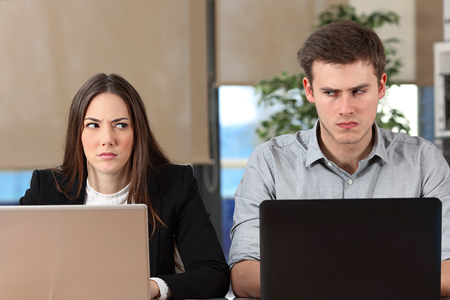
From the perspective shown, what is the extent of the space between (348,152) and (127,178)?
0.78 meters

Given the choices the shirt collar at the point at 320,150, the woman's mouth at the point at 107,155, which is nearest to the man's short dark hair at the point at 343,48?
the shirt collar at the point at 320,150

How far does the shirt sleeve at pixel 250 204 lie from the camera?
148 centimetres

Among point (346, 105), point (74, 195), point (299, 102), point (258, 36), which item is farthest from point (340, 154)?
point (258, 36)

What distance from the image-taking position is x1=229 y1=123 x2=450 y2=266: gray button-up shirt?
159 centimetres

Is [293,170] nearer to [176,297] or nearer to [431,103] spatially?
[176,297]

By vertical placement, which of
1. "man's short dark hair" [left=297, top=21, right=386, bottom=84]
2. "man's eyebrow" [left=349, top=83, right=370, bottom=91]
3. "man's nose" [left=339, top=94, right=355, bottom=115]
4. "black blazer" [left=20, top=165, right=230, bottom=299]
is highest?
"man's short dark hair" [left=297, top=21, right=386, bottom=84]

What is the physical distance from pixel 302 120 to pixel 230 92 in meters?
0.68

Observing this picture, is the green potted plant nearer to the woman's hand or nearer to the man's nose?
the man's nose

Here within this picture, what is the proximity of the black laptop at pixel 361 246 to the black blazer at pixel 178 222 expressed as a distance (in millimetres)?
550

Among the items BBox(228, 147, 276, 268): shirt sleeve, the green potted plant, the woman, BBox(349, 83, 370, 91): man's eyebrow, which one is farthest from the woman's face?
the green potted plant

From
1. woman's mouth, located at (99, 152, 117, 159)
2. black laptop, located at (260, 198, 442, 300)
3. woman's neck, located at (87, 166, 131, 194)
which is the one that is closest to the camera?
black laptop, located at (260, 198, 442, 300)

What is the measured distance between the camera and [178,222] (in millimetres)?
1659

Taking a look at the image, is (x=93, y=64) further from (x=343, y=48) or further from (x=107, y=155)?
(x=343, y=48)

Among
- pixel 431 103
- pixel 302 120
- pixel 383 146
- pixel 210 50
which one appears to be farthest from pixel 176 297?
pixel 431 103
